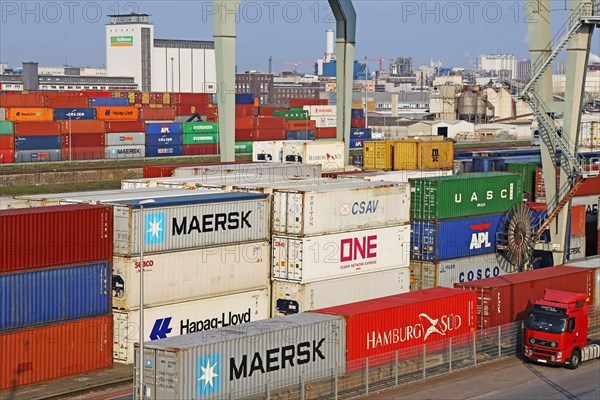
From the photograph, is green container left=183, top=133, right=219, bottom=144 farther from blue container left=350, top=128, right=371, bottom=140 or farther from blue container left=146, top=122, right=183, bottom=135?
blue container left=350, top=128, right=371, bottom=140

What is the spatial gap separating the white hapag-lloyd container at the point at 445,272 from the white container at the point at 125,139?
63.6m

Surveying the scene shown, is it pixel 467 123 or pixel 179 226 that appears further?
pixel 467 123

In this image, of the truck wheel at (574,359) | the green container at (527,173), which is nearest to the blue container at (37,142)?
the green container at (527,173)

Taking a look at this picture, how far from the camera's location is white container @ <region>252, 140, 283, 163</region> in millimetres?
54125

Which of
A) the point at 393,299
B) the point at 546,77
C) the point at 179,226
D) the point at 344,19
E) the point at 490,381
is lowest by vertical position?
the point at 490,381

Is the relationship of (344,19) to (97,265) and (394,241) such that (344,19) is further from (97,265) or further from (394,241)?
(97,265)

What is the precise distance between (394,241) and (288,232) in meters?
4.88

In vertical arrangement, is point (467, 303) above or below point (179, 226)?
below

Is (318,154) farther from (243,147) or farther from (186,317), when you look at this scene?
(243,147)

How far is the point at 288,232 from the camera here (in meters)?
32.2

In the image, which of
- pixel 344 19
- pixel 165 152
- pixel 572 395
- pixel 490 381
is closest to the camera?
pixel 572 395

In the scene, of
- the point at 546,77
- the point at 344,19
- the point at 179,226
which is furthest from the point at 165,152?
the point at 179,226

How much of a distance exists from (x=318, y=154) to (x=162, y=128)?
5211 centimetres

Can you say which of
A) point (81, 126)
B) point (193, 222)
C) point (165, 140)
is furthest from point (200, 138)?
point (193, 222)
